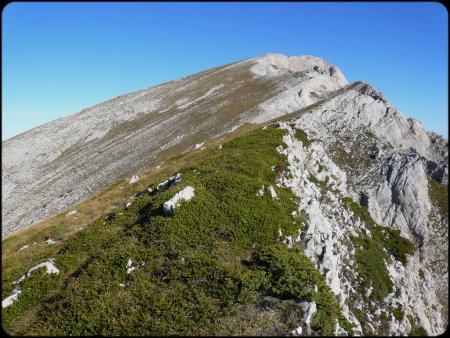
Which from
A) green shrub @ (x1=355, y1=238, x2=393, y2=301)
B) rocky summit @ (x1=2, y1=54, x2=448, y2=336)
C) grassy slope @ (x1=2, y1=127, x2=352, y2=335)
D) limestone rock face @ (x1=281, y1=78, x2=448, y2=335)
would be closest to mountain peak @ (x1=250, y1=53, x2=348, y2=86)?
limestone rock face @ (x1=281, y1=78, x2=448, y2=335)

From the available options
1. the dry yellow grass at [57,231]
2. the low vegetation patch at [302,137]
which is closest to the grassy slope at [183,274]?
the dry yellow grass at [57,231]

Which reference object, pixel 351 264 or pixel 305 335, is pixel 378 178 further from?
pixel 305 335

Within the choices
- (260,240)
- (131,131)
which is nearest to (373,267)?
(260,240)

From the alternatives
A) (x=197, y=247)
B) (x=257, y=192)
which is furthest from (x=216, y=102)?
(x=197, y=247)

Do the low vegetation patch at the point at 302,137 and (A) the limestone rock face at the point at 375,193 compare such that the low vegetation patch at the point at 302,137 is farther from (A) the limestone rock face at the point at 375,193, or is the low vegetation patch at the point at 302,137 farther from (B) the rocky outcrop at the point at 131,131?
(B) the rocky outcrop at the point at 131,131

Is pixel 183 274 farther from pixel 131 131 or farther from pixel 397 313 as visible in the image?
pixel 131 131

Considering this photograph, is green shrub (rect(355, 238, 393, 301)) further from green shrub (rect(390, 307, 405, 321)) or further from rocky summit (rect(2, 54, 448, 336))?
green shrub (rect(390, 307, 405, 321))
